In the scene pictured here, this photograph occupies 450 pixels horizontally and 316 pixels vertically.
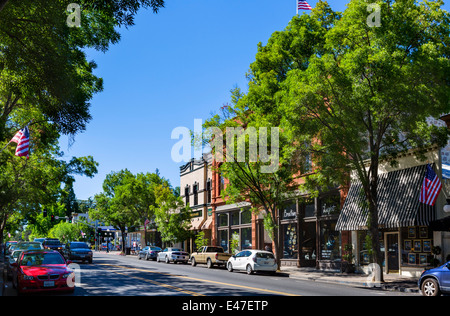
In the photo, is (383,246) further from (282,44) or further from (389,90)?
(282,44)

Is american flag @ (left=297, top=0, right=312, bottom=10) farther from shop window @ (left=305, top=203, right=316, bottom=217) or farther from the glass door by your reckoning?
the glass door

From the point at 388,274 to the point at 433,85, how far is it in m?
10.6

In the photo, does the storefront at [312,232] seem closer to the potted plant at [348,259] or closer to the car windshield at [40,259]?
the potted plant at [348,259]

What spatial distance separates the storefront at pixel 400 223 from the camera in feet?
72.2

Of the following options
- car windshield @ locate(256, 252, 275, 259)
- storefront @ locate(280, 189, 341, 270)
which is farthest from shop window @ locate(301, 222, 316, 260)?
car windshield @ locate(256, 252, 275, 259)

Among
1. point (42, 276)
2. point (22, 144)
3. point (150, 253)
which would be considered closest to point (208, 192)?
point (150, 253)

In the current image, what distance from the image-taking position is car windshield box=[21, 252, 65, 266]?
15.7m

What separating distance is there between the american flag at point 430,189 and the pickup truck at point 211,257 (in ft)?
57.5

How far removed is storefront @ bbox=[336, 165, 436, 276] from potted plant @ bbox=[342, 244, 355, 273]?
0.32 metres

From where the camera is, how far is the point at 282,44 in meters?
29.3

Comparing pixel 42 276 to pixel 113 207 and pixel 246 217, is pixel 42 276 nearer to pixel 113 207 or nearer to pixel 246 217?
pixel 246 217

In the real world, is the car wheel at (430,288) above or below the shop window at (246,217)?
below

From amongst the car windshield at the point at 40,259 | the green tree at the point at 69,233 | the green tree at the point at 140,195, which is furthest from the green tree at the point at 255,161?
the green tree at the point at 69,233
